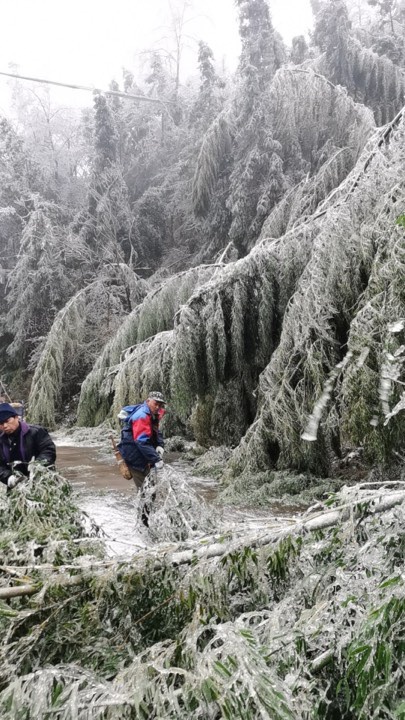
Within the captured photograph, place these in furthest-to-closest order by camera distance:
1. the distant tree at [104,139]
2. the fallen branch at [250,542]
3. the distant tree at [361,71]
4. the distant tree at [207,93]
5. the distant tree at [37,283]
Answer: the distant tree at [104,139]
the distant tree at [37,283]
the distant tree at [207,93]
the distant tree at [361,71]
the fallen branch at [250,542]

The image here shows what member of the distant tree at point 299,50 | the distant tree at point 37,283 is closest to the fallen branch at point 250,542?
the distant tree at point 299,50

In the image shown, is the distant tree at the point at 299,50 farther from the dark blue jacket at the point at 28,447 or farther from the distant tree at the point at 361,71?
the dark blue jacket at the point at 28,447

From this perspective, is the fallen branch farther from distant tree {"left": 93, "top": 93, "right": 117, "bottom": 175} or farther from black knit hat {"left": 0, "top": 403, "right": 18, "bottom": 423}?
distant tree {"left": 93, "top": 93, "right": 117, "bottom": 175}

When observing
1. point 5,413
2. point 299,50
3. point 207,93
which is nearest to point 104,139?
point 207,93

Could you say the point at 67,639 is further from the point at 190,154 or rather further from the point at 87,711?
the point at 190,154

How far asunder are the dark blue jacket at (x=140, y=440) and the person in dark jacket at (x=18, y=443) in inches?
40.0

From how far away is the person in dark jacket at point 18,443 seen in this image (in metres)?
3.95

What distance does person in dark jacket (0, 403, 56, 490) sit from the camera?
3953mm

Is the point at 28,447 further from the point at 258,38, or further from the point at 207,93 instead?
the point at 207,93

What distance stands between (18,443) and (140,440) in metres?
1.27

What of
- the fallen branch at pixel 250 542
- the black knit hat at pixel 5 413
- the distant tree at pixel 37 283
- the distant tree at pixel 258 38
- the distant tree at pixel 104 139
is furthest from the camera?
the distant tree at pixel 104 139

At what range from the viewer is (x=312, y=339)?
488 cm

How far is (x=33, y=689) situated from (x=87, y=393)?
22.4ft

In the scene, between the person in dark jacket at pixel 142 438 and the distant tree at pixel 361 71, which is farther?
the distant tree at pixel 361 71
